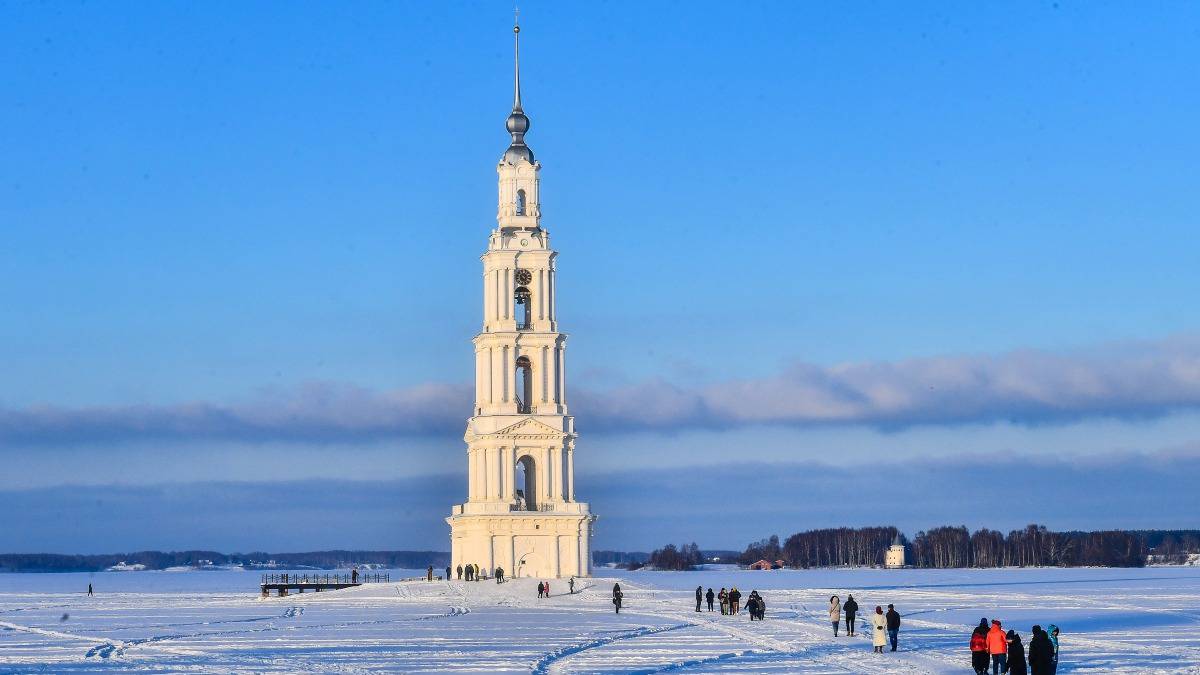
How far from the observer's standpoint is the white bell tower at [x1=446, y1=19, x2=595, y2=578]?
240ft

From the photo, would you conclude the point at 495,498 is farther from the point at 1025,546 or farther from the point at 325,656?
the point at 1025,546

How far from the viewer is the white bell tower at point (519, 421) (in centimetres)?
7319

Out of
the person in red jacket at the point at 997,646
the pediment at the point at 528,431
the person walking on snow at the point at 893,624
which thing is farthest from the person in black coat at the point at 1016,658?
the pediment at the point at 528,431

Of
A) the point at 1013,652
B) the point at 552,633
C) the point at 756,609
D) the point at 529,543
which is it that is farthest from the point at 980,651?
the point at 529,543

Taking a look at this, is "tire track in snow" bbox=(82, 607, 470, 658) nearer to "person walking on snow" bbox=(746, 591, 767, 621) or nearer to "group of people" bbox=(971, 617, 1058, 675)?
"person walking on snow" bbox=(746, 591, 767, 621)

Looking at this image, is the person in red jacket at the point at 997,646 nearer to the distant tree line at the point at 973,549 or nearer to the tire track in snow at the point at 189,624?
the tire track in snow at the point at 189,624

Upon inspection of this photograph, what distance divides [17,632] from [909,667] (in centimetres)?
2426

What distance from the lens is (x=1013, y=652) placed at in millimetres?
26734

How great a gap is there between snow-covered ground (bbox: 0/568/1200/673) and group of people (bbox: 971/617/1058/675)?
182cm

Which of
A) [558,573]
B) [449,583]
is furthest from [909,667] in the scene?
[558,573]

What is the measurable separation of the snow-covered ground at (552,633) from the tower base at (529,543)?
735 cm

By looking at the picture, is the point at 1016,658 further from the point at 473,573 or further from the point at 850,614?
the point at 473,573

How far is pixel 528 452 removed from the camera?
73.9 meters

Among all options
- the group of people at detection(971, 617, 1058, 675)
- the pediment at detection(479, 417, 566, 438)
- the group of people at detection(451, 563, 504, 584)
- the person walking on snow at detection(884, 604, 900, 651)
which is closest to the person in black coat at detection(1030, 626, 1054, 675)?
the group of people at detection(971, 617, 1058, 675)
